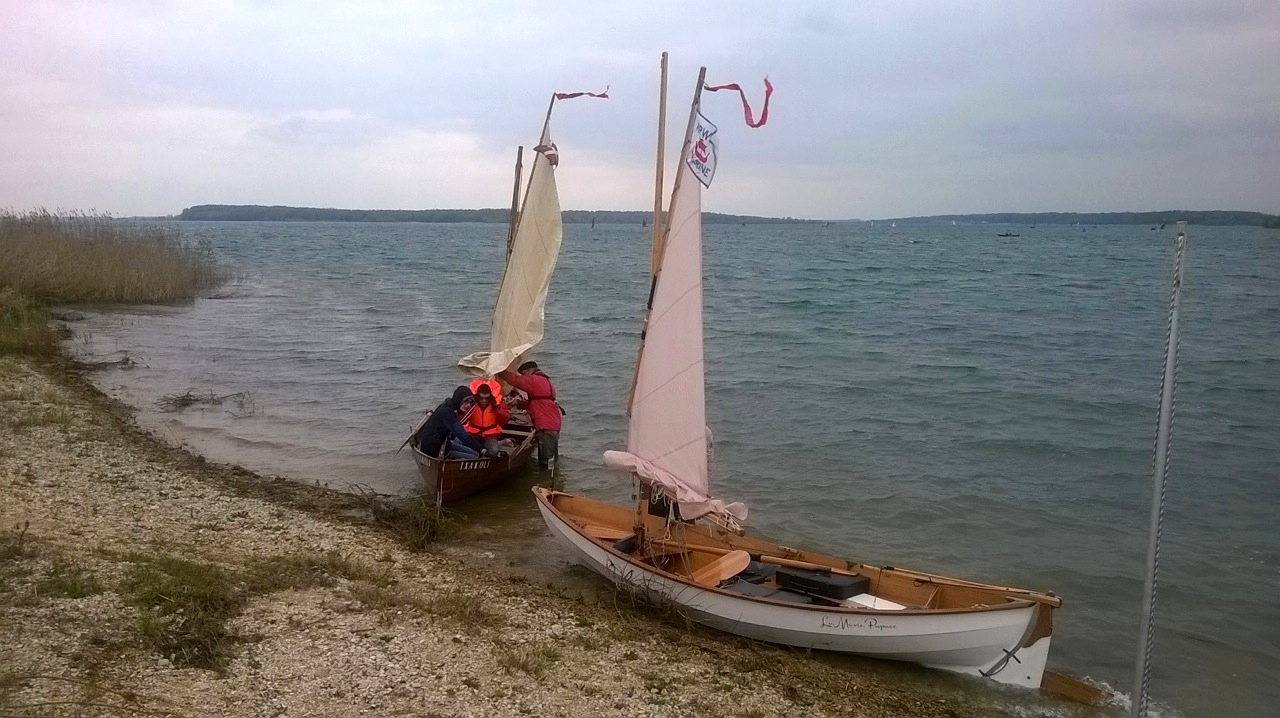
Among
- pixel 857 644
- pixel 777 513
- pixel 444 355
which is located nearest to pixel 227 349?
pixel 444 355

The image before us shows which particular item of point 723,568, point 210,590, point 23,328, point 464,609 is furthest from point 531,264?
point 23,328

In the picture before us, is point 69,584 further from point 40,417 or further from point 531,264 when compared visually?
point 531,264

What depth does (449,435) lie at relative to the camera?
39.2 feet

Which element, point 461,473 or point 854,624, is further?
point 461,473

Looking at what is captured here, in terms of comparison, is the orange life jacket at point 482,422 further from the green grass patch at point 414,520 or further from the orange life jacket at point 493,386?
the green grass patch at point 414,520

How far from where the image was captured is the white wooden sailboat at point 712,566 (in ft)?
25.0

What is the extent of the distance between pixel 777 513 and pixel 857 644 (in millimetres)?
5098

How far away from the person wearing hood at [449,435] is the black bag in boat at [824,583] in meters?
5.10

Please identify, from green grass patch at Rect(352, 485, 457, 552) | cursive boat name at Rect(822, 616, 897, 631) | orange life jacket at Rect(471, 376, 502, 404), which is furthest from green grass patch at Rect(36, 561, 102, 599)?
orange life jacket at Rect(471, 376, 502, 404)

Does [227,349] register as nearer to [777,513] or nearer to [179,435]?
[179,435]

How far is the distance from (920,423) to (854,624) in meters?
11.0

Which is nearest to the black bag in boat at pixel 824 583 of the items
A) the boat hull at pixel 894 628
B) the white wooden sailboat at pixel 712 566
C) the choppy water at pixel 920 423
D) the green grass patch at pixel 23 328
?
the white wooden sailboat at pixel 712 566

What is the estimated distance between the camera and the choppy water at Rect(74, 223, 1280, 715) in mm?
10836

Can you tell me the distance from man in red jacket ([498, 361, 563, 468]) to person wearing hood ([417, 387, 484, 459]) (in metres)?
1.34
